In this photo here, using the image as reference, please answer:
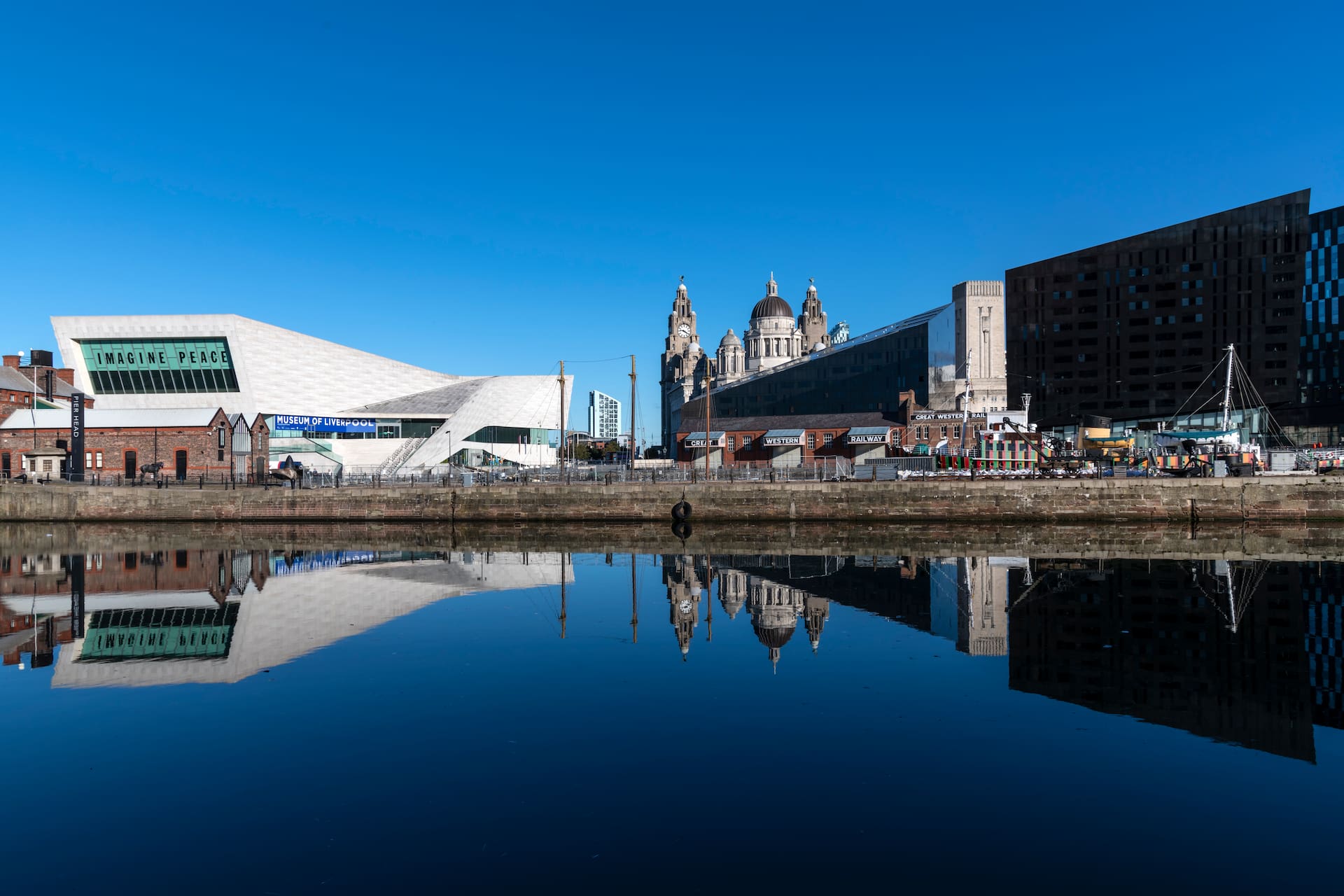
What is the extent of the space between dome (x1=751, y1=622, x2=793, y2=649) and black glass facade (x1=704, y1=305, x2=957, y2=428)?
5619cm

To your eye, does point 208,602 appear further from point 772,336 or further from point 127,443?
point 772,336

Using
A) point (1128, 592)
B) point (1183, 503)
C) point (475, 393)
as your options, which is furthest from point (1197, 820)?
point (475, 393)

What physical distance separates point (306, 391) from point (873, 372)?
4844 centimetres

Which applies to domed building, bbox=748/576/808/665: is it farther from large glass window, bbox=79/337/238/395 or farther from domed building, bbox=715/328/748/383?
domed building, bbox=715/328/748/383

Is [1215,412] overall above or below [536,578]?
above

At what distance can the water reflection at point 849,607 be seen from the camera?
545 inches

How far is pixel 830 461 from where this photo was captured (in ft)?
209

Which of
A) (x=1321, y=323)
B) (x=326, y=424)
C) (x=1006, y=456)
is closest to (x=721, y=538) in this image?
(x=1006, y=456)

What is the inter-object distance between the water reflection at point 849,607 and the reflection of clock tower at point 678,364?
140 m

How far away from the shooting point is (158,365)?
6638 cm

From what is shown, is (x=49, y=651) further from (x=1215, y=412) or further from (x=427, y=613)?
(x=1215, y=412)

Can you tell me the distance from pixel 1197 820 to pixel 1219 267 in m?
97.5

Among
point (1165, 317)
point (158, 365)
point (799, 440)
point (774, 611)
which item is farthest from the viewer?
point (1165, 317)

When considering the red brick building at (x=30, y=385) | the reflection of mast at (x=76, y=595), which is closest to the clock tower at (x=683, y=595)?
the reflection of mast at (x=76, y=595)
